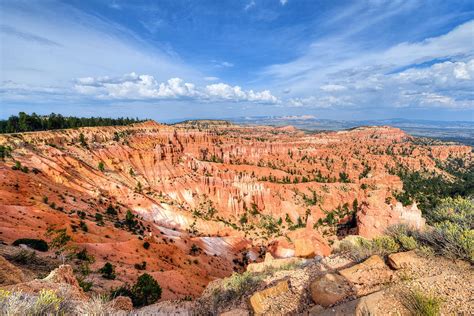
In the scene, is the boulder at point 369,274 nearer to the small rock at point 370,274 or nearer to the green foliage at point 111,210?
the small rock at point 370,274

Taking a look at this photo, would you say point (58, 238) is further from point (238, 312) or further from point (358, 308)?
point (358, 308)

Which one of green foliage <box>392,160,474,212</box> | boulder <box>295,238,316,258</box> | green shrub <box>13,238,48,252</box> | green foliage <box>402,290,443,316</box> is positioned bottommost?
green foliage <box>392,160,474,212</box>

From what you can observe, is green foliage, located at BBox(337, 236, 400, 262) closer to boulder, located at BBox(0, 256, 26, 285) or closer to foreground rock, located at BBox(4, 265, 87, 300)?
foreground rock, located at BBox(4, 265, 87, 300)

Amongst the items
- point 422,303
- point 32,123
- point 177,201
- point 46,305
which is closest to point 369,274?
point 422,303

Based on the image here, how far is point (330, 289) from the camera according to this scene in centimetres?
783

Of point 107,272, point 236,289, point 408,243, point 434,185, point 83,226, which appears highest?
point 408,243

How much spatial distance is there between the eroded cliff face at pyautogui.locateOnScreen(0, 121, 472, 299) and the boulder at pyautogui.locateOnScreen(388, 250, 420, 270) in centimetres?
802

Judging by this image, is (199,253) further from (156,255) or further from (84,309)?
(84,309)

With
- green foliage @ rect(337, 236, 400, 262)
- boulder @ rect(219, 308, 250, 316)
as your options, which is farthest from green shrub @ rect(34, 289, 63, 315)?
green foliage @ rect(337, 236, 400, 262)

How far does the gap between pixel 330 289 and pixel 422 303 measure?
249 cm

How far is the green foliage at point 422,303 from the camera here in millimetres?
5590

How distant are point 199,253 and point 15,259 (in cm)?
2747

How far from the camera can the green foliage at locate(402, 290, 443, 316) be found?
559 centimetres

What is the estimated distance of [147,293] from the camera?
55.0 ft
